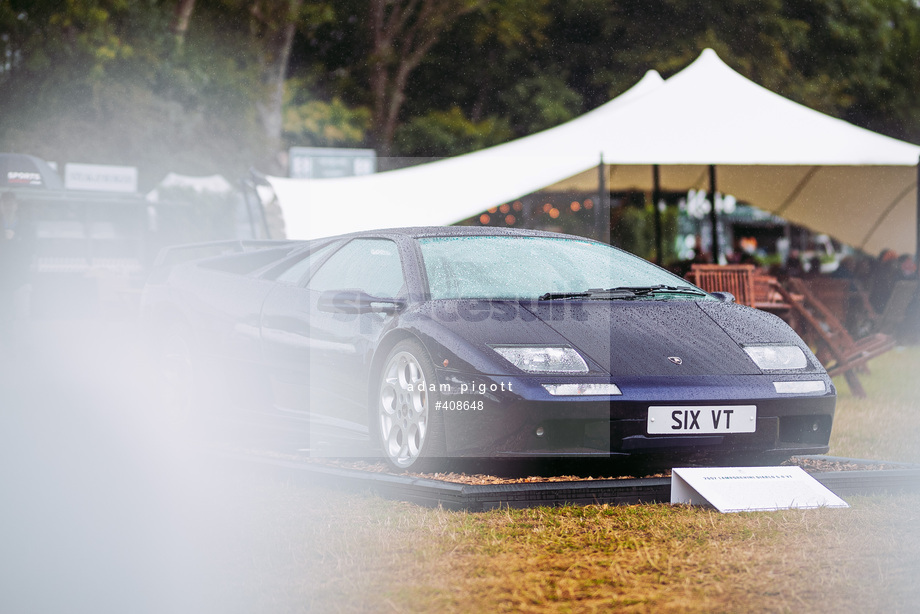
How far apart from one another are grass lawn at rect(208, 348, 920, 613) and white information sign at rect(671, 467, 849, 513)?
8 centimetres

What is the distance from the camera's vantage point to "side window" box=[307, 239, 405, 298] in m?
5.96

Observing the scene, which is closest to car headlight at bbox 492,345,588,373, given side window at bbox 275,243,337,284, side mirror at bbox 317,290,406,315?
side mirror at bbox 317,290,406,315

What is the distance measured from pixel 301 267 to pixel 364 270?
486 mm

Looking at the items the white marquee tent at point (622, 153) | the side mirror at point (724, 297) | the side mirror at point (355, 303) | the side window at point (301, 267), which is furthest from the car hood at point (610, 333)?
the white marquee tent at point (622, 153)

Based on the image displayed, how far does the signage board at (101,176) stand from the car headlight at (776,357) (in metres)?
26.1

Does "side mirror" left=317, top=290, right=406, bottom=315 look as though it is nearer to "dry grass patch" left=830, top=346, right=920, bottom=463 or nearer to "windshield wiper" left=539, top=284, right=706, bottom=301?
"windshield wiper" left=539, top=284, right=706, bottom=301

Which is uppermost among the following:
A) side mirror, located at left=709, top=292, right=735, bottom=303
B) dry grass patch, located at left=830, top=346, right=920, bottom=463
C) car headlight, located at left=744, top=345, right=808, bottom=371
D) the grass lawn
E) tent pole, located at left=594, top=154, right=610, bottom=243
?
tent pole, located at left=594, top=154, right=610, bottom=243

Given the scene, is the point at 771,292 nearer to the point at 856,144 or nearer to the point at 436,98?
the point at 856,144

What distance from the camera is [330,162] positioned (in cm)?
2073

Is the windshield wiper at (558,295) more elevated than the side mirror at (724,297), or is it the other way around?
the windshield wiper at (558,295)

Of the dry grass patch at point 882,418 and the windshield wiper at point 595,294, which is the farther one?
the dry grass patch at point 882,418

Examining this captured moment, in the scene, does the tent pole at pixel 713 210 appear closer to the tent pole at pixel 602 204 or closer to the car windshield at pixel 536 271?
the tent pole at pixel 602 204

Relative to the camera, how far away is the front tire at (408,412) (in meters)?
5.17

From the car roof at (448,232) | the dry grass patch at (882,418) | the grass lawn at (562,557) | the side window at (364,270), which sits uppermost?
the car roof at (448,232)
